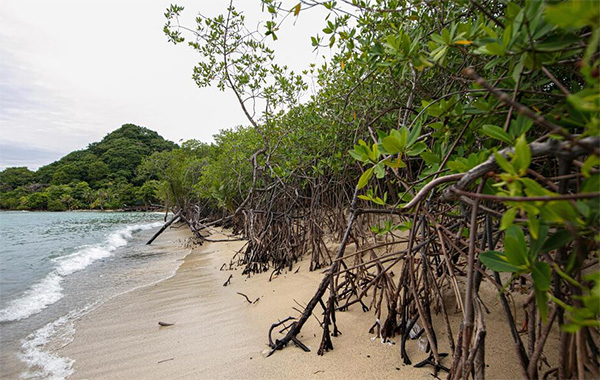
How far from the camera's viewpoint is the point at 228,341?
91.9 inches

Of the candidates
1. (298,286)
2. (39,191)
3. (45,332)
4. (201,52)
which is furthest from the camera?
(39,191)

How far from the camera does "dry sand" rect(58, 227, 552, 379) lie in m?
1.66

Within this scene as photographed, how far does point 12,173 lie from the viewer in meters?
40.5

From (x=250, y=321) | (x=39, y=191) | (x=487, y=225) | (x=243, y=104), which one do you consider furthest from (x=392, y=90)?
(x=39, y=191)

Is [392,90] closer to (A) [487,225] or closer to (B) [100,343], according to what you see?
(A) [487,225]

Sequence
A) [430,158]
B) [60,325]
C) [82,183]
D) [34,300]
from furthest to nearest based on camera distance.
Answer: [82,183] < [34,300] < [60,325] < [430,158]

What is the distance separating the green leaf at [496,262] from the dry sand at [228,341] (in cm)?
93

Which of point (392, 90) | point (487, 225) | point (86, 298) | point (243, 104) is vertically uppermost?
point (243, 104)

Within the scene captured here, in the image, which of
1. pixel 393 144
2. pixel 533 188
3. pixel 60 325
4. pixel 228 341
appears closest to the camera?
pixel 533 188

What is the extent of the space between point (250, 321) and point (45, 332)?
2431 mm

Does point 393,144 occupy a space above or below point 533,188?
above

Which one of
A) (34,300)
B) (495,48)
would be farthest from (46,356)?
(495,48)

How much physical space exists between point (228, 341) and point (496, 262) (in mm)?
2145

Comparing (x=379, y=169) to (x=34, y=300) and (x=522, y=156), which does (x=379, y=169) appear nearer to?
(x=522, y=156)
